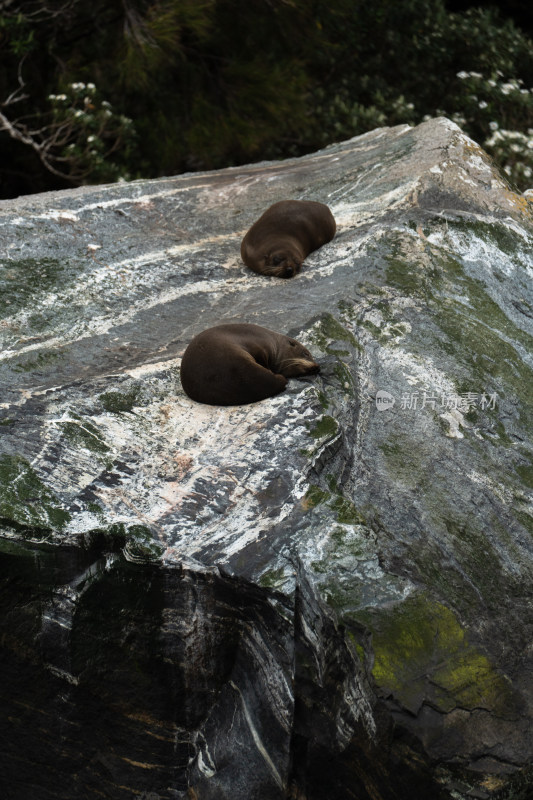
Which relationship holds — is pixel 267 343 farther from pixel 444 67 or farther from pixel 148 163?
pixel 444 67

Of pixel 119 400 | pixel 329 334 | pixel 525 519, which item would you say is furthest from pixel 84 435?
pixel 525 519

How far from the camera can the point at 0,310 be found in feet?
15.0

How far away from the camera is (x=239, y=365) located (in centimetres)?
380

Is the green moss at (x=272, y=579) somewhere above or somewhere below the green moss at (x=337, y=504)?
below

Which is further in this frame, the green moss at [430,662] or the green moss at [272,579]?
the green moss at [272,579]

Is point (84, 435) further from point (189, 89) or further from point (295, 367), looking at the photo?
point (189, 89)

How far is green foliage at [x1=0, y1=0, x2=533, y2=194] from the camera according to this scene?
881cm

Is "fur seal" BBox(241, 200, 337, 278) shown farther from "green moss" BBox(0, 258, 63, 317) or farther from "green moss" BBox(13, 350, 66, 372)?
"green moss" BBox(13, 350, 66, 372)

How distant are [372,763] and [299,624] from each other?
19.0 inches

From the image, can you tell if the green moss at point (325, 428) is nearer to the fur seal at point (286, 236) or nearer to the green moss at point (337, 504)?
the green moss at point (337, 504)

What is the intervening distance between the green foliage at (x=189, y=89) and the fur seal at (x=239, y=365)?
17.2 ft

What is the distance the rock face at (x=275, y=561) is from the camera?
3.01 metres

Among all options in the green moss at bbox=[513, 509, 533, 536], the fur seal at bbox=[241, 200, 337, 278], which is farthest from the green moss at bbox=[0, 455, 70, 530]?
the fur seal at bbox=[241, 200, 337, 278]

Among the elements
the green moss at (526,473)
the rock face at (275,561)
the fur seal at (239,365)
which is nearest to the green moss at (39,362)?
the rock face at (275,561)
